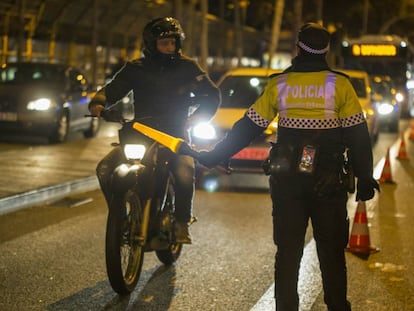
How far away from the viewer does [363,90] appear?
1827 cm

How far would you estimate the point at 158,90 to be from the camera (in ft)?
20.2

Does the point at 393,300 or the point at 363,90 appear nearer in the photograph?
the point at 393,300

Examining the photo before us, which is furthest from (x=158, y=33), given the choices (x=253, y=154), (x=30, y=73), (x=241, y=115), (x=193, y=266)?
(x=30, y=73)

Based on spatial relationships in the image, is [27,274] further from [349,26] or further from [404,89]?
[349,26]

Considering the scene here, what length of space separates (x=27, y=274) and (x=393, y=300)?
2792 mm

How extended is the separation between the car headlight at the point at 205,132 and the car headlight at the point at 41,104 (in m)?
5.17

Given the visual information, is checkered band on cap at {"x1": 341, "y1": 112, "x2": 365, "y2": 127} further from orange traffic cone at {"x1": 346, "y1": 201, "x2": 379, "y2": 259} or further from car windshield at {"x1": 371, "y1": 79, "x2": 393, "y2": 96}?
car windshield at {"x1": 371, "y1": 79, "x2": 393, "y2": 96}

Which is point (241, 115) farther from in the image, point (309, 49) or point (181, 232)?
point (309, 49)

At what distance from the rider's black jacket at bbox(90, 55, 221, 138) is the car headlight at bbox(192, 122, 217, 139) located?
586cm

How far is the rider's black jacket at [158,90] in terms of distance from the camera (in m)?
6.14

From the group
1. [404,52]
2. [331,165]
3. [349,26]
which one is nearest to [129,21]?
[404,52]

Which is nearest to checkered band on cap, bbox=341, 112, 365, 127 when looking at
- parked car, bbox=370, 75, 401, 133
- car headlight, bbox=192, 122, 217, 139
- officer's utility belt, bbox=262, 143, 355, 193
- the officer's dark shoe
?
officer's utility belt, bbox=262, 143, 355, 193

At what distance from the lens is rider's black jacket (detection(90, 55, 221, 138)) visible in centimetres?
614

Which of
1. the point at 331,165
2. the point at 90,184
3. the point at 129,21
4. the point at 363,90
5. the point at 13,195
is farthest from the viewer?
the point at 129,21
